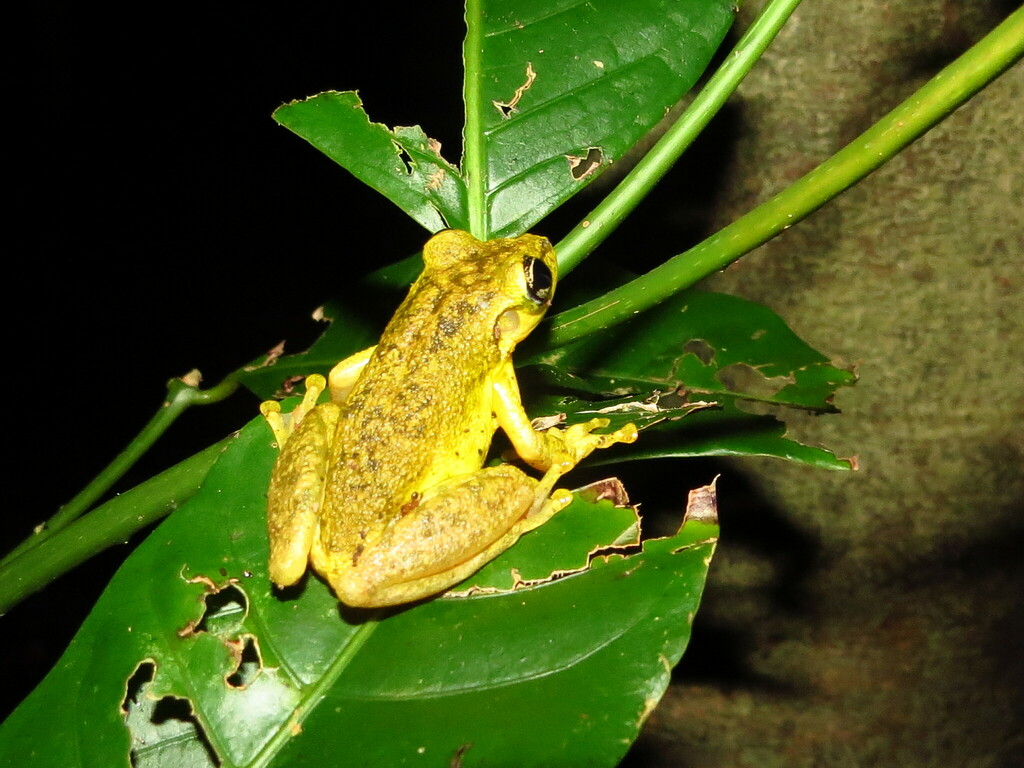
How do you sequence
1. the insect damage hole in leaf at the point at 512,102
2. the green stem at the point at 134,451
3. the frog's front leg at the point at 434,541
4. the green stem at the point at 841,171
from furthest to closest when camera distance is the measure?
1. the green stem at the point at 134,451
2. the insect damage hole in leaf at the point at 512,102
3. the frog's front leg at the point at 434,541
4. the green stem at the point at 841,171

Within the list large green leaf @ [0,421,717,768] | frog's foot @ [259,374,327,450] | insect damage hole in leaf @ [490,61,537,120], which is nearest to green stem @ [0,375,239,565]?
frog's foot @ [259,374,327,450]

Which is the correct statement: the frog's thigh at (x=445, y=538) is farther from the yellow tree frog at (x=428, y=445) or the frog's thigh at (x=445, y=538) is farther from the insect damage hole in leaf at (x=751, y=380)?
the insect damage hole in leaf at (x=751, y=380)

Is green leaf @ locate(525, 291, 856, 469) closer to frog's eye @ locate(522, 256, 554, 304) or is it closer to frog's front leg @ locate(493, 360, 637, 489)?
frog's front leg @ locate(493, 360, 637, 489)

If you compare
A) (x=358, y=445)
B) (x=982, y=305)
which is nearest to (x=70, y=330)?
(x=358, y=445)

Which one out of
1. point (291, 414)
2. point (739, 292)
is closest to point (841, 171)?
point (291, 414)

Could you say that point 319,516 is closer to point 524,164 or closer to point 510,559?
point 510,559

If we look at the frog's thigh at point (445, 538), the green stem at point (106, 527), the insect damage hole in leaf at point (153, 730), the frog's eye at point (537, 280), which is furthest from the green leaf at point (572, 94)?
the insect damage hole in leaf at point (153, 730)

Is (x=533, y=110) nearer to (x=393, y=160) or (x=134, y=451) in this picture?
(x=393, y=160)
